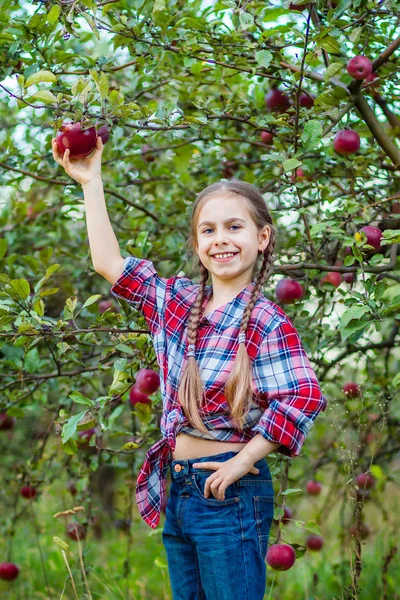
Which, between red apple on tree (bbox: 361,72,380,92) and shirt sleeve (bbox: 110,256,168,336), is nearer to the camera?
shirt sleeve (bbox: 110,256,168,336)

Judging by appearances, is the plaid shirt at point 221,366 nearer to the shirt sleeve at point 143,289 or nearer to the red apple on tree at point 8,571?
the shirt sleeve at point 143,289

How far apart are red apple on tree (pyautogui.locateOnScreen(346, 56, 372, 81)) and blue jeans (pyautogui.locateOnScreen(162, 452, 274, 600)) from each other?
1.09m

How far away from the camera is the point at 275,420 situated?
151 cm

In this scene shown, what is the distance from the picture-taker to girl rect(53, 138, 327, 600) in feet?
5.06

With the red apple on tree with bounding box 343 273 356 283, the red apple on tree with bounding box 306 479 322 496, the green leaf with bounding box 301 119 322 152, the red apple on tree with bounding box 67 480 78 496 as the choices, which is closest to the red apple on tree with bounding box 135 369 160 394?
the green leaf with bounding box 301 119 322 152

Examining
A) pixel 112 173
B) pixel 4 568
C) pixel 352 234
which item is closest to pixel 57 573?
pixel 4 568

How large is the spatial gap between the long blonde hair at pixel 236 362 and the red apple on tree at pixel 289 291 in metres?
0.41

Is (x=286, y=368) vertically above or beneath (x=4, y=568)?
above

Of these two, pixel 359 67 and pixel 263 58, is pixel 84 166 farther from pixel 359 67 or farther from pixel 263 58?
pixel 359 67

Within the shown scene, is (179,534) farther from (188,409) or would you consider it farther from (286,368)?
(286,368)

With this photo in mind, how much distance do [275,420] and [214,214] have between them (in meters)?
0.50

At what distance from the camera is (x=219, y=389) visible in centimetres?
160

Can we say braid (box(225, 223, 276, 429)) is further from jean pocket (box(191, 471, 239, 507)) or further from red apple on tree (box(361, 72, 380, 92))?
red apple on tree (box(361, 72, 380, 92))

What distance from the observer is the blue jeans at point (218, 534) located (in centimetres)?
154
